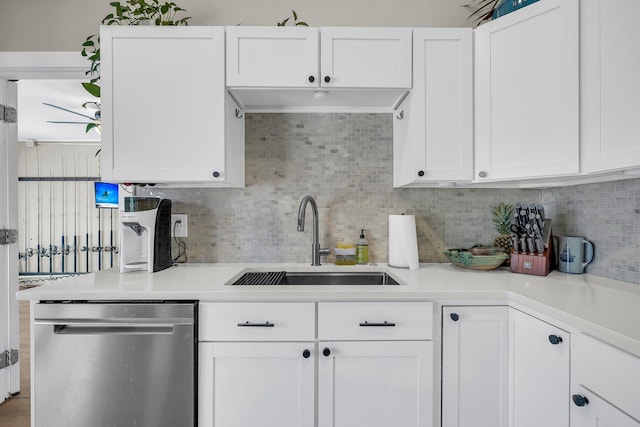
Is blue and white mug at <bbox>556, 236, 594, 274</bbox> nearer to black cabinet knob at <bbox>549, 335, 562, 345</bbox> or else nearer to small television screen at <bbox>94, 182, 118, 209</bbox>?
black cabinet knob at <bbox>549, 335, 562, 345</bbox>

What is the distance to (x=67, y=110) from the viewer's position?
174 inches

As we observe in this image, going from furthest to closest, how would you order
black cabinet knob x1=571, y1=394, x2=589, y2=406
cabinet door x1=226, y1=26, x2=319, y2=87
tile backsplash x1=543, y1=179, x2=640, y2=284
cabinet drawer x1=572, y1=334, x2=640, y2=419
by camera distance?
cabinet door x1=226, y1=26, x2=319, y2=87 → tile backsplash x1=543, y1=179, x2=640, y2=284 → black cabinet knob x1=571, y1=394, x2=589, y2=406 → cabinet drawer x1=572, y1=334, x2=640, y2=419

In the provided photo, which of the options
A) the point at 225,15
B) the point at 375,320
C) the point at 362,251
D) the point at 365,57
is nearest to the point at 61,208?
the point at 225,15

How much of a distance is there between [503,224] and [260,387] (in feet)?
5.14

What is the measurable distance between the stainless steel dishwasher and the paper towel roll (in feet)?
3.50

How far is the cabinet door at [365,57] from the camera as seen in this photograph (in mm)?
1630

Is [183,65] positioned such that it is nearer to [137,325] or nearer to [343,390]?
[137,325]

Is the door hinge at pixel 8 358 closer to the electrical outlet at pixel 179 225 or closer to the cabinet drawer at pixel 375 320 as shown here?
the electrical outlet at pixel 179 225

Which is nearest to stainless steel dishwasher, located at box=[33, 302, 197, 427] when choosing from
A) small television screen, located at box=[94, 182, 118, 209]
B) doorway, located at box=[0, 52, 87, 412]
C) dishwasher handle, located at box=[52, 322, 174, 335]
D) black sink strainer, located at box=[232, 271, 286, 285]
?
dishwasher handle, located at box=[52, 322, 174, 335]

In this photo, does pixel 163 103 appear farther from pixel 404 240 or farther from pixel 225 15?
pixel 404 240

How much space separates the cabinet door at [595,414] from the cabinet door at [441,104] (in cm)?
101

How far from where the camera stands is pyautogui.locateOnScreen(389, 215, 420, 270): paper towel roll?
1.78m

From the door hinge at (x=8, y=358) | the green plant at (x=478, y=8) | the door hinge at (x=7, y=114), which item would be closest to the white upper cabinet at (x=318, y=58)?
the green plant at (x=478, y=8)

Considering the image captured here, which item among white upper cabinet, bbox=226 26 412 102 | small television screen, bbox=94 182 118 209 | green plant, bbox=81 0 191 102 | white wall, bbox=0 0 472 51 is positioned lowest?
small television screen, bbox=94 182 118 209
